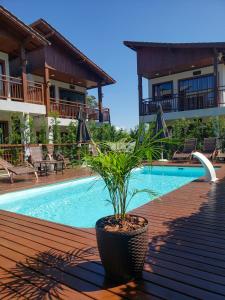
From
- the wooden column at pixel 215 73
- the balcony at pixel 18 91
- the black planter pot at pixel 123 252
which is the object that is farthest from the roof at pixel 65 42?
the black planter pot at pixel 123 252

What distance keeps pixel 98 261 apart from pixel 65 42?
51.2ft

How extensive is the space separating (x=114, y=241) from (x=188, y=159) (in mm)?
11014

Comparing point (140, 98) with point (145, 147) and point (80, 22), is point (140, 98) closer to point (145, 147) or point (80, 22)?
point (80, 22)

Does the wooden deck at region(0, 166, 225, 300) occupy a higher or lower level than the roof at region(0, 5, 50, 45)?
lower

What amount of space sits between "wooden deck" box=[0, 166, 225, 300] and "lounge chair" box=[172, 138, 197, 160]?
25.6ft

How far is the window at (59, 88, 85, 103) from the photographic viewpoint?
19172mm

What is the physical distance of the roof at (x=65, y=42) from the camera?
15.3 meters

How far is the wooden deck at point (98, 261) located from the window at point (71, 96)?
15.2m

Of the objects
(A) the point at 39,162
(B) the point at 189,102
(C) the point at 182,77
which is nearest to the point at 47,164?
(A) the point at 39,162

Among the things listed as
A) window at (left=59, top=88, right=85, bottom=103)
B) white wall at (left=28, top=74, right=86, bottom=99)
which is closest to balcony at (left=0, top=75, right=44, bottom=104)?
white wall at (left=28, top=74, right=86, bottom=99)

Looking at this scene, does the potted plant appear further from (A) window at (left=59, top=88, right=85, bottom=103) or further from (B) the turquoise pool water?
(A) window at (left=59, top=88, right=85, bottom=103)

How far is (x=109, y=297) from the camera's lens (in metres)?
2.35

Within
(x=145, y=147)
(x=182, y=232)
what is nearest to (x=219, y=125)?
(x=182, y=232)

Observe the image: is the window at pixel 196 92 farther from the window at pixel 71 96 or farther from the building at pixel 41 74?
the window at pixel 71 96
